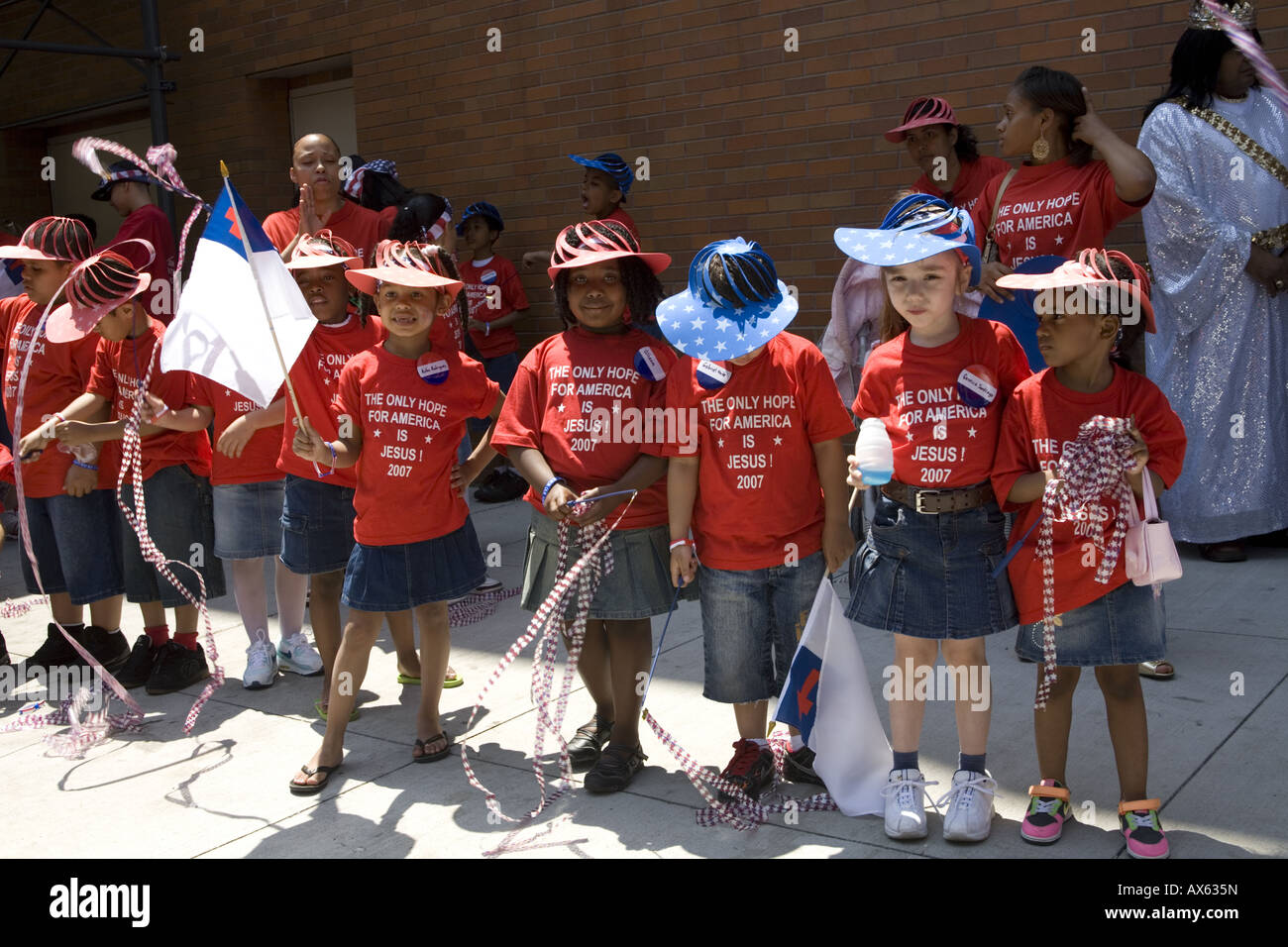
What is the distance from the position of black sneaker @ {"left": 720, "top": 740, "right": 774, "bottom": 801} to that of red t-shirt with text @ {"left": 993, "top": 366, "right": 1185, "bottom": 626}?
0.88 meters

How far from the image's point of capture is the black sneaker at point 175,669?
189 inches

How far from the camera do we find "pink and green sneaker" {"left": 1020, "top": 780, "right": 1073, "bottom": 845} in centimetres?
310

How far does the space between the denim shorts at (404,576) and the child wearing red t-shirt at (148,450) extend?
1.08 m

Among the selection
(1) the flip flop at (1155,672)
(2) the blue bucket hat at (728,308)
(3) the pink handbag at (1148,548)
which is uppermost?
(2) the blue bucket hat at (728,308)

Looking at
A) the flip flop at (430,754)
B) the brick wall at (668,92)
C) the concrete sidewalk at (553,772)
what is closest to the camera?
the concrete sidewalk at (553,772)

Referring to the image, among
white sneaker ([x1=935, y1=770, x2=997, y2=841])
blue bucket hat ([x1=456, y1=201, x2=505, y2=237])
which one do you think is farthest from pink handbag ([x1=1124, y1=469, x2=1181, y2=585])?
blue bucket hat ([x1=456, y1=201, x2=505, y2=237])

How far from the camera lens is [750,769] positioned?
3.50 metres

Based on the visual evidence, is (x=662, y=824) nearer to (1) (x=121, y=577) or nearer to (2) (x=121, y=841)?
(2) (x=121, y=841)

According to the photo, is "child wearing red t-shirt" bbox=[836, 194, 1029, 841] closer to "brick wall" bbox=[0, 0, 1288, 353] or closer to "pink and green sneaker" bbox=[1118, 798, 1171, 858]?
"pink and green sneaker" bbox=[1118, 798, 1171, 858]

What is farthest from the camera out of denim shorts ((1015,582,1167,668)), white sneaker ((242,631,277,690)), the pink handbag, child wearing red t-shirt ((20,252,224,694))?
white sneaker ((242,631,277,690))

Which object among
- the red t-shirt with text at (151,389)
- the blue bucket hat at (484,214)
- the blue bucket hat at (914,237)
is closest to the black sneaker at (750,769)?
the blue bucket hat at (914,237)

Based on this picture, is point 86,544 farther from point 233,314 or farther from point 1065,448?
point 1065,448

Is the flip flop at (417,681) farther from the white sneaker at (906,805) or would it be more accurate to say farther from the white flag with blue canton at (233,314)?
the white sneaker at (906,805)

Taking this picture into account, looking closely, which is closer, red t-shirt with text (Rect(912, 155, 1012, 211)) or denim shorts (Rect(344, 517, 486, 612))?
denim shorts (Rect(344, 517, 486, 612))
